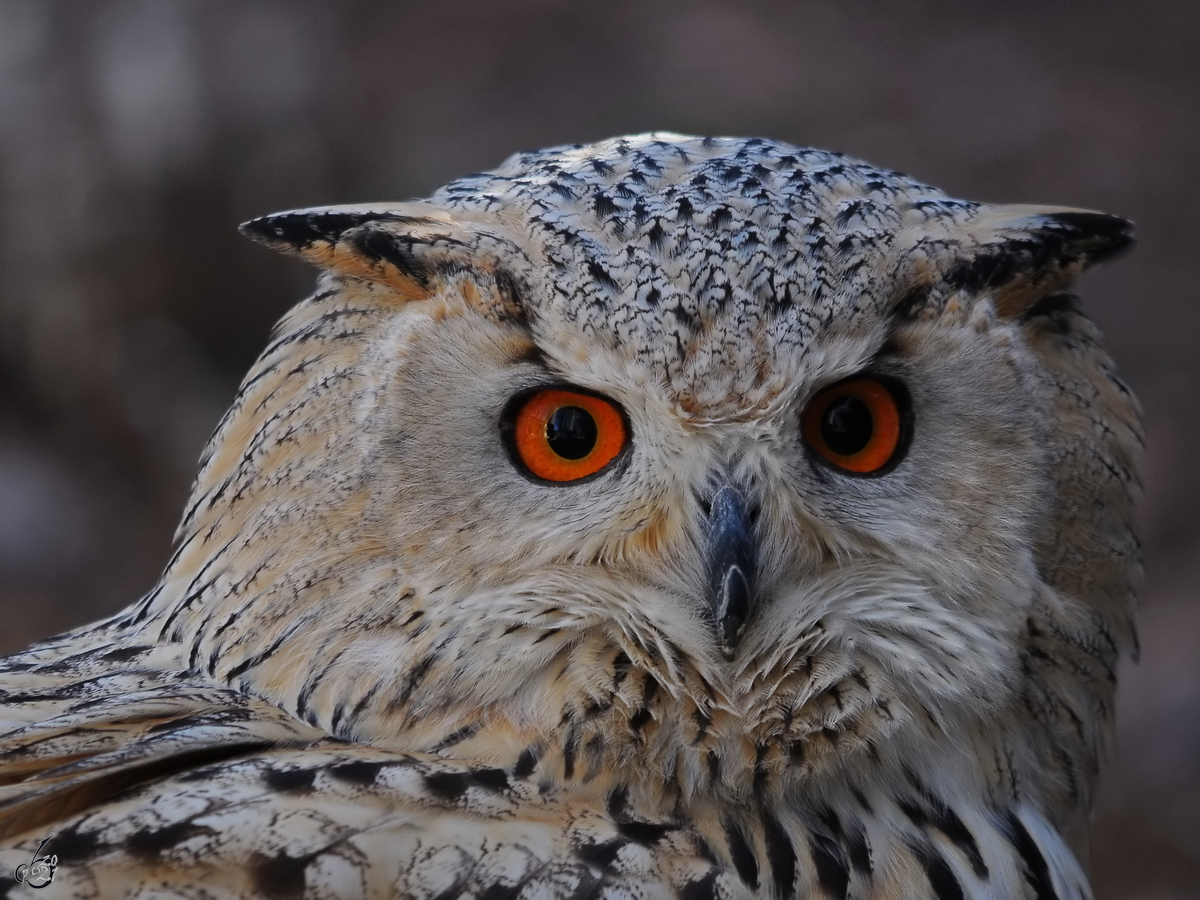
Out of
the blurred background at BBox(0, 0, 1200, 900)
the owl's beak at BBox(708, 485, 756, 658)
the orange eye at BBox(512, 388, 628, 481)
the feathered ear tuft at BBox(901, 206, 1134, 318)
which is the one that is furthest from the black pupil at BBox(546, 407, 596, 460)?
the blurred background at BBox(0, 0, 1200, 900)

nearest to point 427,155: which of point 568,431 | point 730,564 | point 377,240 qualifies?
point 377,240

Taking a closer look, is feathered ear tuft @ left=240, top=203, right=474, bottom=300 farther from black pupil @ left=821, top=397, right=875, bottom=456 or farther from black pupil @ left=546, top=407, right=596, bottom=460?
black pupil @ left=821, top=397, right=875, bottom=456

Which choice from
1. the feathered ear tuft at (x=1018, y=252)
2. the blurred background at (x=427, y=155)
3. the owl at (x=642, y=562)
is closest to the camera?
the owl at (x=642, y=562)

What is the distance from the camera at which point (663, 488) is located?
132 centimetres

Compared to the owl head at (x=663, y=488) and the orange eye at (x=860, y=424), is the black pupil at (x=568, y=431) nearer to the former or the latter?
the owl head at (x=663, y=488)

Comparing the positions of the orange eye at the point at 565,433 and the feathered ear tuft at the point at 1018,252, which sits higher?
the feathered ear tuft at the point at 1018,252

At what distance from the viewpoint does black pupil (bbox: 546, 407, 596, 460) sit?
1.32 metres

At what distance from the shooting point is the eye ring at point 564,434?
4.34 ft

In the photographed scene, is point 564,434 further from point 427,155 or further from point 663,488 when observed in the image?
point 427,155

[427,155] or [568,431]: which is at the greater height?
[427,155]

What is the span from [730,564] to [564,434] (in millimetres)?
214

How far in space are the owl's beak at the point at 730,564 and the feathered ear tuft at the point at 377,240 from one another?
0.37 meters

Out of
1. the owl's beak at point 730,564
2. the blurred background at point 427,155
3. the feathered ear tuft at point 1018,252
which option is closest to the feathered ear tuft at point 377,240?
the owl's beak at point 730,564

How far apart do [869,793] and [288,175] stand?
13.9ft
